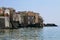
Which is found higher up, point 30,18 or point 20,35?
point 20,35

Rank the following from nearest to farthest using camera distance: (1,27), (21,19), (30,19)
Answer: (1,27) < (21,19) < (30,19)

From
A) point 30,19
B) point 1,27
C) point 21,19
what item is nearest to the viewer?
point 1,27

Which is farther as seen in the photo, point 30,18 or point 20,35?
point 30,18

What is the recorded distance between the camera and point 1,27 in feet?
289

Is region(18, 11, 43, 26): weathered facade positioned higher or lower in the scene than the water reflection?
lower

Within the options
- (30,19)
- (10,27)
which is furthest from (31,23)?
(10,27)

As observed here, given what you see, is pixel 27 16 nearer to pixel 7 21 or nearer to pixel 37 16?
pixel 37 16

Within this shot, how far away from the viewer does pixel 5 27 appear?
88812 millimetres

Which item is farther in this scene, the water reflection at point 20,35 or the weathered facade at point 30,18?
the weathered facade at point 30,18

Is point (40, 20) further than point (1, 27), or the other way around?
point (40, 20)

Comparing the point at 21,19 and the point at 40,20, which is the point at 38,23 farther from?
the point at 21,19

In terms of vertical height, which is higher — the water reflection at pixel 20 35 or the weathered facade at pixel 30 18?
the water reflection at pixel 20 35

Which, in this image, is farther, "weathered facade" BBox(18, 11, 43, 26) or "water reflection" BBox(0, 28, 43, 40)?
"weathered facade" BBox(18, 11, 43, 26)

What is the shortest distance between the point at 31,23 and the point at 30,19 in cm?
303
